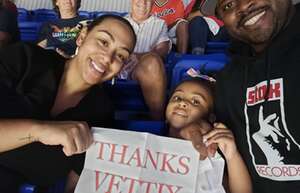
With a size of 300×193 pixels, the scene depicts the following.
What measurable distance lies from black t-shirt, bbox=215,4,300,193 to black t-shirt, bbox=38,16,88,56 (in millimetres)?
970

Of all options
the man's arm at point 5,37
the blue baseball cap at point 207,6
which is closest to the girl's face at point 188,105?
the man's arm at point 5,37

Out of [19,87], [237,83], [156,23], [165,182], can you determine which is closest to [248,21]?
[237,83]

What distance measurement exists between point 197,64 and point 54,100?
0.50 metres

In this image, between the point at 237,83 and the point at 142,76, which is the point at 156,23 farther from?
the point at 237,83

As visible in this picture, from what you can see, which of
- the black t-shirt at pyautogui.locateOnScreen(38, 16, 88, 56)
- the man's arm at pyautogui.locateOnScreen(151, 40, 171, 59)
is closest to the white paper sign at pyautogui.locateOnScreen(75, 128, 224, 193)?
the man's arm at pyautogui.locateOnScreen(151, 40, 171, 59)

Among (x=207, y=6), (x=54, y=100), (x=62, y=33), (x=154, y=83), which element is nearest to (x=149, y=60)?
(x=154, y=83)

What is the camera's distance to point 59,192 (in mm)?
936

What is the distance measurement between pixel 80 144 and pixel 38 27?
1.23 m

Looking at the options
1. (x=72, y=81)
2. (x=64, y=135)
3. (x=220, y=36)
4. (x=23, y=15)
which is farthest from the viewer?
(x=23, y=15)

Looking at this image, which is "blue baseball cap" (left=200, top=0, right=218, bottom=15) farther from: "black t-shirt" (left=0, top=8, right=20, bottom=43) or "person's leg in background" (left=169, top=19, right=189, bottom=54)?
"black t-shirt" (left=0, top=8, right=20, bottom=43)

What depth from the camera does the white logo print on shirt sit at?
812 millimetres

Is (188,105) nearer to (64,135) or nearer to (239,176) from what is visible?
(239,176)

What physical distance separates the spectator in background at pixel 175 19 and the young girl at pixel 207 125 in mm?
709

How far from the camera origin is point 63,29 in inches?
70.7
